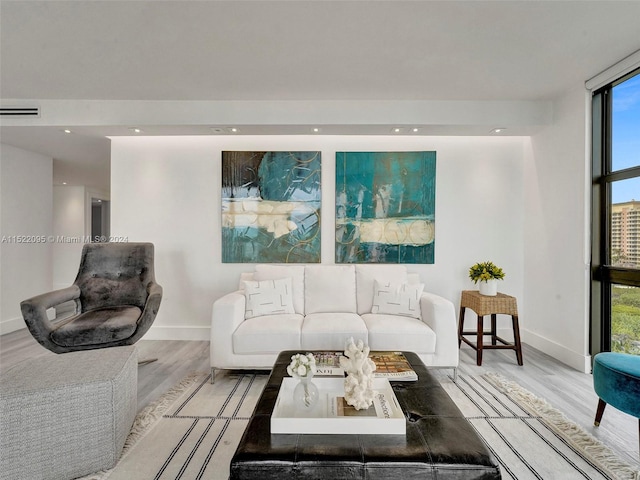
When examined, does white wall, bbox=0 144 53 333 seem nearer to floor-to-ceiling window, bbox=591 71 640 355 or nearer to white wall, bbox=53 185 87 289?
white wall, bbox=53 185 87 289

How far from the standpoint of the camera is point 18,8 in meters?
1.97

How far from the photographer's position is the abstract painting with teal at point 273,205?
147 inches

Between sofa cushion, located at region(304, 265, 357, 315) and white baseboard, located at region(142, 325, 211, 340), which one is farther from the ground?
sofa cushion, located at region(304, 265, 357, 315)

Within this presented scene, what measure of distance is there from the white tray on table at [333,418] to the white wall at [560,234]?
101 inches

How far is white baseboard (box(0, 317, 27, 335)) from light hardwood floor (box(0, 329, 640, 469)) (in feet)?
0.37

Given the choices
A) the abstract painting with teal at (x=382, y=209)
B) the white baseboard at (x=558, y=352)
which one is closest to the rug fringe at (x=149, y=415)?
the abstract painting with teal at (x=382, y=209)

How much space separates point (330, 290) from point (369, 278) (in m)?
0.42

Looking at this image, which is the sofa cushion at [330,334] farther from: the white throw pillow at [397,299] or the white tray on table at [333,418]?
the white tray on table at [333,418]

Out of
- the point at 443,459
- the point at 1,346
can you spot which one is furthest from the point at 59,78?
the point at 443,459

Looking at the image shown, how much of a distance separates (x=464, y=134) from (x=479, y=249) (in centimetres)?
134

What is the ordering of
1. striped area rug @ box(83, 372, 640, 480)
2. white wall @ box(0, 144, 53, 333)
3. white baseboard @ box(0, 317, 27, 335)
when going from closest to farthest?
striped area rug @ box(83, 372, 640, 480)
white baseboard @ box(0, 317, 27, 335)
white wall @ box(0, 144, 53, 333)

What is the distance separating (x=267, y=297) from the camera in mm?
3020

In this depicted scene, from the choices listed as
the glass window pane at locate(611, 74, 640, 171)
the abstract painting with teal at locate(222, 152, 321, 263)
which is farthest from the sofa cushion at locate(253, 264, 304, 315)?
the glass window pane at locate(611, 74, 640, 171)

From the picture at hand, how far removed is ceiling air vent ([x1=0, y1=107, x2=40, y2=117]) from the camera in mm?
3260
